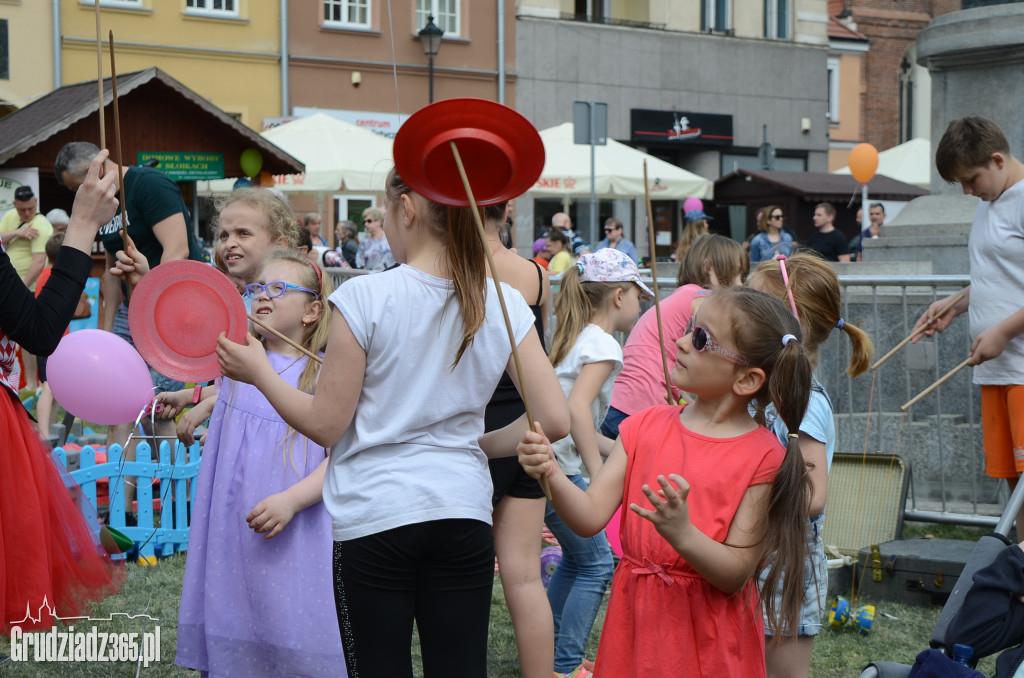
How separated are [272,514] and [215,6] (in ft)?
62.6

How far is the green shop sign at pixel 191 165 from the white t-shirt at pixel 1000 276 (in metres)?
9.40

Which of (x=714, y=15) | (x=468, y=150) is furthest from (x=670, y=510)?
(x=714, y=15)

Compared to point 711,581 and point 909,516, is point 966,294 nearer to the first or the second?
point 909,516

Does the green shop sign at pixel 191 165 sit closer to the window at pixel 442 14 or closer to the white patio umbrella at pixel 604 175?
the white patio umbrella at pixel 604 175

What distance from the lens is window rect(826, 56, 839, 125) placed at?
98.4ft

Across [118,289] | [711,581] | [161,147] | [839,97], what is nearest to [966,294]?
[711,581]

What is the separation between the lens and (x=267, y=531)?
9.83ft

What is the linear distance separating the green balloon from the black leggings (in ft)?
35.8

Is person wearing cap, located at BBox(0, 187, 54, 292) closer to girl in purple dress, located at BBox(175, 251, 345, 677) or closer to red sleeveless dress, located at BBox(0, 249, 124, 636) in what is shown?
red sleeveless dress, located at BBox(0, 249, 124, 636)

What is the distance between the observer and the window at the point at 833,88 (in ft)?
98.4

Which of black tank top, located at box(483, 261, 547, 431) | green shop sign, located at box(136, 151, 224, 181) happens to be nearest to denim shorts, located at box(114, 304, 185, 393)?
black tank top, located at box(483, 261, 547, 431)

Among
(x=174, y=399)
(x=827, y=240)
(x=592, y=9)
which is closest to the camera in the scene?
(x=174, y=399)

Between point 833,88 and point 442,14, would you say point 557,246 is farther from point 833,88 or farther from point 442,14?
point 833,88

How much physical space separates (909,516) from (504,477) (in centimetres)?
335
